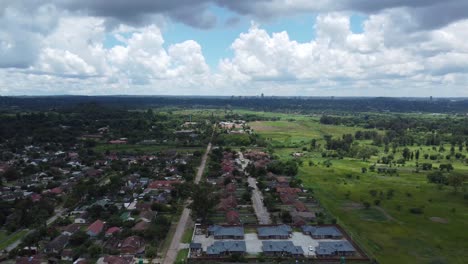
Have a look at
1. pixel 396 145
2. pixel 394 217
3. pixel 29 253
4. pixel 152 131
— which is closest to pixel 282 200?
pixel 394 217

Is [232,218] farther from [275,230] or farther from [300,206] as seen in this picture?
[300,206]

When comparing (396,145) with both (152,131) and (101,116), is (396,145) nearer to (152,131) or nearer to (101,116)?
(152,131)

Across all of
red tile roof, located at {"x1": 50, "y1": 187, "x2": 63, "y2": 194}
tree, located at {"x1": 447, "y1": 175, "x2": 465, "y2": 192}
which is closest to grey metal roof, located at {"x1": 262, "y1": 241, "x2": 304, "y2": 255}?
red tile roof, located at {"x1": 50, "y1": 187, "x2": 63, "y2": 194}

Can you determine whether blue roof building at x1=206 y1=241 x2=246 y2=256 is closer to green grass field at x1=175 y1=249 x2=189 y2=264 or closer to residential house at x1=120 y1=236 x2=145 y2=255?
green grass field at x1=175 y1=249 x2=189 y2=264

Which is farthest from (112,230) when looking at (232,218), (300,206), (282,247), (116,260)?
(300,206)

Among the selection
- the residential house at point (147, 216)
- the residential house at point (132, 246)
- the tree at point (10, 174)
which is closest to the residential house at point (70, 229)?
the residential house at point (147, 216)

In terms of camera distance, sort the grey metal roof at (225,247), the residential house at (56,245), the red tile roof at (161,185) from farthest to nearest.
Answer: the red tile roof at (161,185) → the residential house at (56,245) → the grey metal roof at (225,247)

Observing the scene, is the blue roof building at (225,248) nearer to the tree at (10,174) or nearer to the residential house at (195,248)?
the residential house at (195,248)
